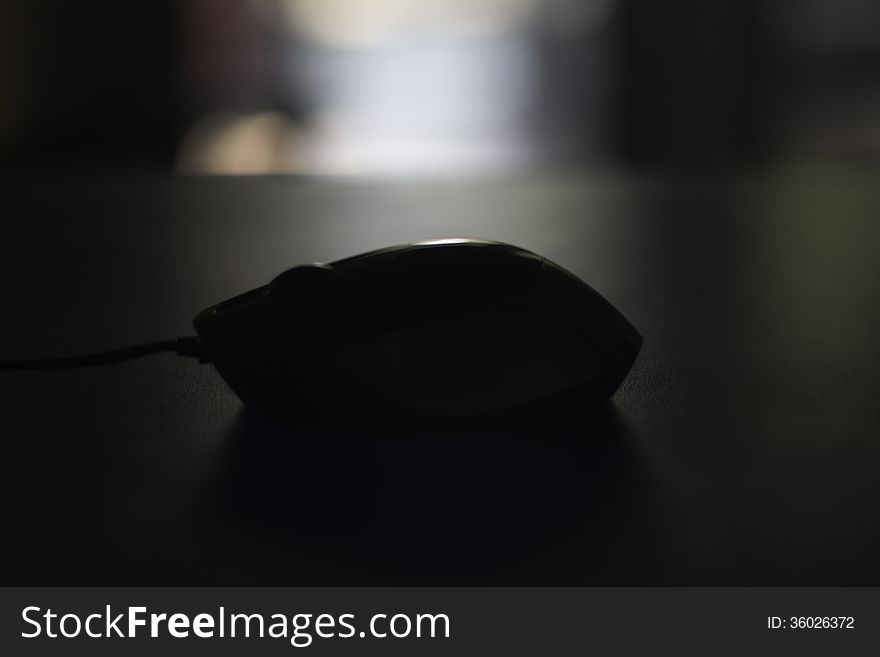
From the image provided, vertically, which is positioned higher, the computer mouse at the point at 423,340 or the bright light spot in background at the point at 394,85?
the bright light spot in background at the point at 394,85

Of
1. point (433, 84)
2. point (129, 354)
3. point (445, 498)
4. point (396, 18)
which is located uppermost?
point (396, 18)

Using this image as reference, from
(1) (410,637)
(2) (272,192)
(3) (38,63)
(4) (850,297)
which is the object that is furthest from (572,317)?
(3) (38,63)

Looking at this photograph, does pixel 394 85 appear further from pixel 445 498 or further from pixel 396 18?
pixel 445 498

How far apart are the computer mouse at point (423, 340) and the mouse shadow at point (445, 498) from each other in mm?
10

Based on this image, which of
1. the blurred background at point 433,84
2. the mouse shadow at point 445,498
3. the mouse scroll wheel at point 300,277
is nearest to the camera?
the mouse shadow at point 445,498

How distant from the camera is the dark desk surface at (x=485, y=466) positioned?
0.25 metres

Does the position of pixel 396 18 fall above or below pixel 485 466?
above

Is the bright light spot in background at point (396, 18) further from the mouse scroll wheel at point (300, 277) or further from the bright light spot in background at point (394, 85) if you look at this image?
the mouse scroll wheel at point (300, 277)

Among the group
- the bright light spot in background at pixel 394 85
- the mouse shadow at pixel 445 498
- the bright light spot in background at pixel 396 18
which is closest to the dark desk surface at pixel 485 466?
the mouse shadow at pixel 445 498

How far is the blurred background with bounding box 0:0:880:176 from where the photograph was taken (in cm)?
330

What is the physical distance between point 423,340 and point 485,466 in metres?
0.05

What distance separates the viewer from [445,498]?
0.29m

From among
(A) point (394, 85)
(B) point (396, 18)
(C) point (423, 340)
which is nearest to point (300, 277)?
(C) point (423, 340)

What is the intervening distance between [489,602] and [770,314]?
0.37m
